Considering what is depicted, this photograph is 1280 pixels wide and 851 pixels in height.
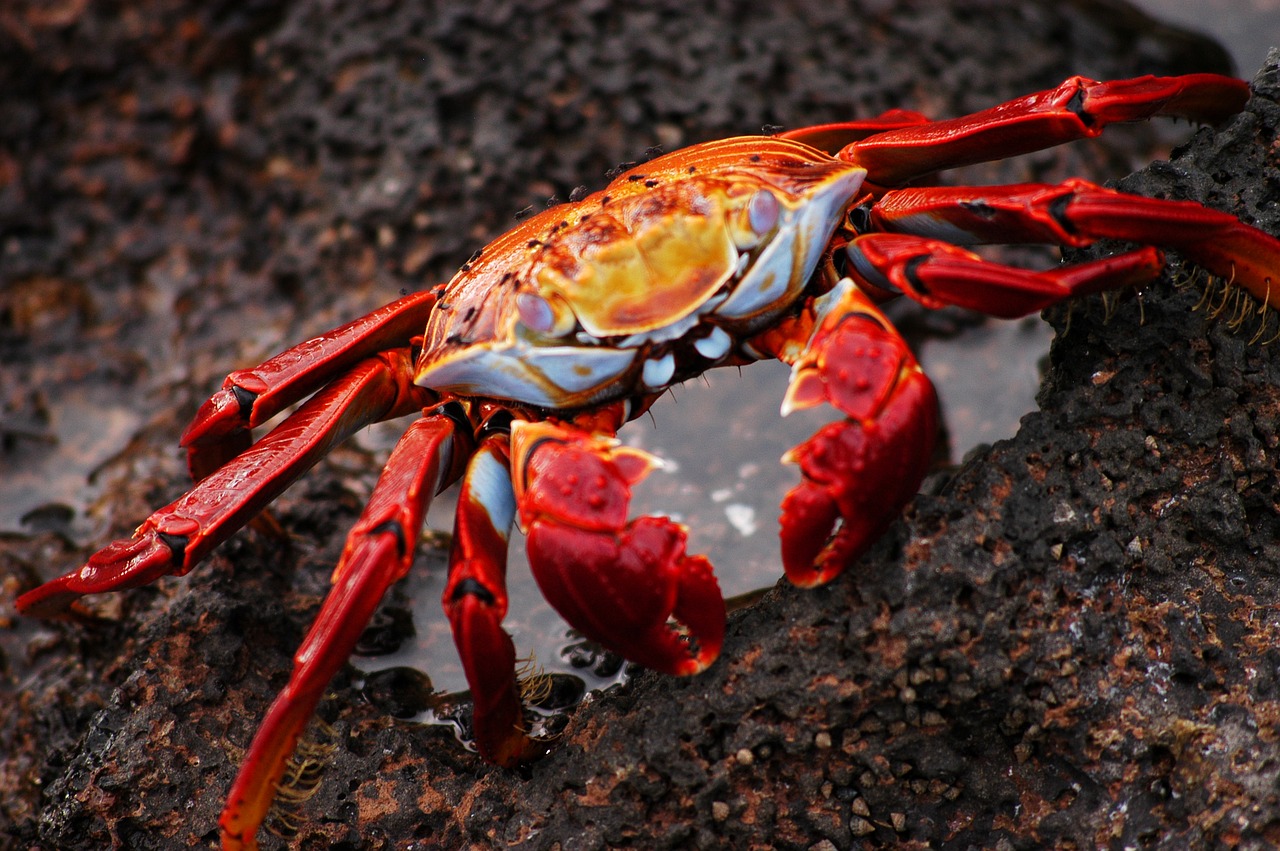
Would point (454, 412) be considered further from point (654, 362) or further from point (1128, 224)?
point (1128, 224)

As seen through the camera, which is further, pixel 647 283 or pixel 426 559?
pixel 426 559

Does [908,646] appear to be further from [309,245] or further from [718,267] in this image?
[309,245]

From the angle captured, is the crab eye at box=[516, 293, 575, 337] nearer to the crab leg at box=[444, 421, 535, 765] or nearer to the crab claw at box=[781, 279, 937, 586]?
the crab leg at box=[444, 421, 535, 765]

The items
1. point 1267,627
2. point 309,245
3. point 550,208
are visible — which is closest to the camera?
point 1267,627

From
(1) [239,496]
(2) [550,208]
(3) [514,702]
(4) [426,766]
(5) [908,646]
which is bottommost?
(4) [426,766]

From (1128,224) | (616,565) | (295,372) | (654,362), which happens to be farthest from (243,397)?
(1128,224)

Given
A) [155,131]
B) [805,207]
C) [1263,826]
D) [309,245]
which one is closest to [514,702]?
[805,207]

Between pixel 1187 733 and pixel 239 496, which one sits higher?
pixel 239 496

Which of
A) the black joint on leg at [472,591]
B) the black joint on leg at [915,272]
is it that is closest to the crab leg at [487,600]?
the black joint on leg at [472,591]
